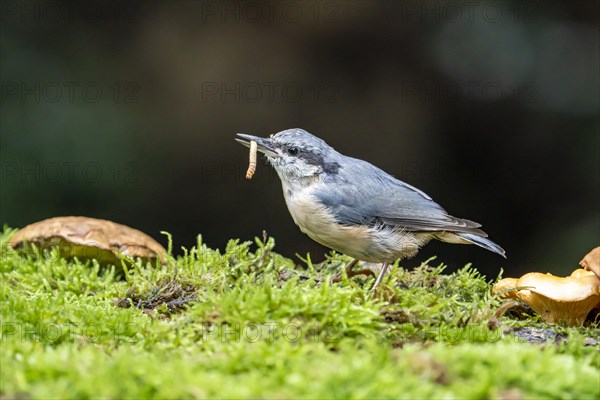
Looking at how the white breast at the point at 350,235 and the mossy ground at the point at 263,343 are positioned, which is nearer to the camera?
the mossy ground at the point at 263,343

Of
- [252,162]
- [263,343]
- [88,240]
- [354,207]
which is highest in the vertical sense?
[252,162]

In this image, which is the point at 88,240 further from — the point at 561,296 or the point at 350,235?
the point at 561,296

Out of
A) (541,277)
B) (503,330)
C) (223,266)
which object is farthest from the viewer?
(223,266)

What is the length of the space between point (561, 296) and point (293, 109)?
4576mm

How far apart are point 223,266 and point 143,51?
14.0 feet

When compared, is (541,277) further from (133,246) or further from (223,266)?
(133,246)

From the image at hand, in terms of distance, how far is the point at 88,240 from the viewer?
383 centimetres

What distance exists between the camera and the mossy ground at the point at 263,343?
1938 mm

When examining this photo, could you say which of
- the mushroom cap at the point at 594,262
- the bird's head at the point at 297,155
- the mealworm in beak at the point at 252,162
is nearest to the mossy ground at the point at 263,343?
the mushroom cap at the point at 594,262

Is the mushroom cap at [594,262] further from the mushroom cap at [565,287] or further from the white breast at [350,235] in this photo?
the white breast at [350,235]

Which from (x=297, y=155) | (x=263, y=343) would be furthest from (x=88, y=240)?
(x=263, y=343)

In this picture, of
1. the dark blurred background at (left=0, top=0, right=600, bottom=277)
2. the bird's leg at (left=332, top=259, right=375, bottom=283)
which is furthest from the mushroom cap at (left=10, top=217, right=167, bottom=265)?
the dark blurred background at (left=0, top=0, right=600, bottom=277)

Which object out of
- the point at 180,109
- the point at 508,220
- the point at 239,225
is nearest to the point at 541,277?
the point at 508,220

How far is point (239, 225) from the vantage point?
7062 mm
